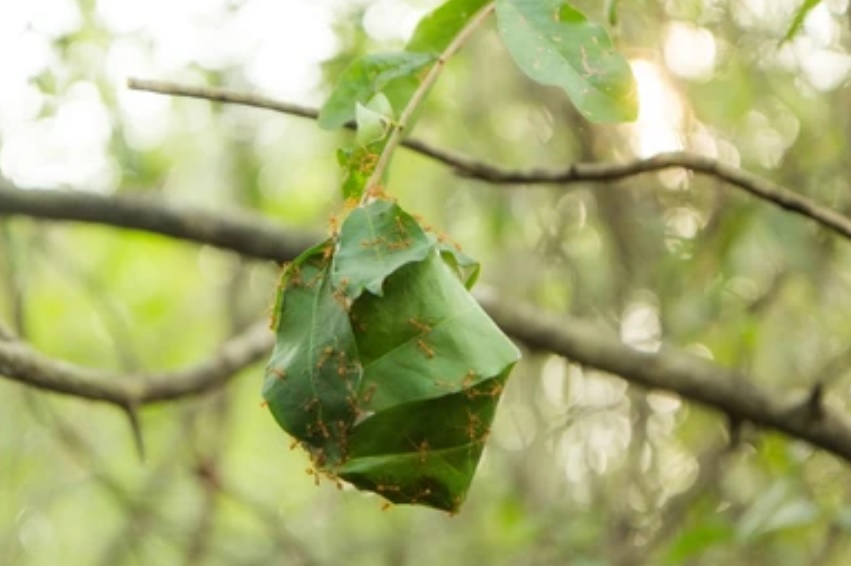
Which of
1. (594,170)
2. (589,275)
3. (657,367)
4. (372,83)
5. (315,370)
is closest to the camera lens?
(315,370)

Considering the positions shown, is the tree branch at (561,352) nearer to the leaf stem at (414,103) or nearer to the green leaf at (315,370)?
the leaf stem at (414,103)

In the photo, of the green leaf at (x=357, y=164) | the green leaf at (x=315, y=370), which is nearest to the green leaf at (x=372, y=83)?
the green leaf at (x=357, y=164)

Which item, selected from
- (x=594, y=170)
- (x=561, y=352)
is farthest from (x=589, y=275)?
(x=594, y=170)

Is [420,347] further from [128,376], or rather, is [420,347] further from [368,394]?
[128,376]

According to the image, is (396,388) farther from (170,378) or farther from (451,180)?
(451,180)

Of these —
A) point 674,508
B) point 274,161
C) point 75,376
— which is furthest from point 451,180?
point 75,376

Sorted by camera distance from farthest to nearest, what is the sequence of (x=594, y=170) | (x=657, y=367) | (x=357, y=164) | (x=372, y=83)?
(x=657, y=367)
(x=594, y=170)
(x=372, y=83)
(x=357, y=164)
